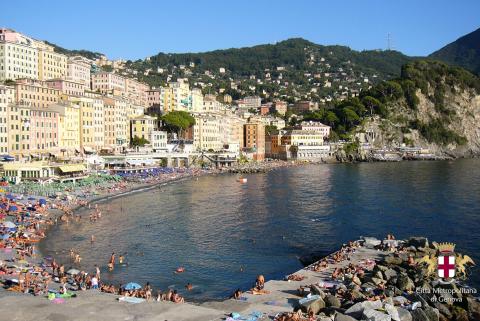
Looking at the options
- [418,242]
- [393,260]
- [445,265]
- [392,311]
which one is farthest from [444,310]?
[418,242]

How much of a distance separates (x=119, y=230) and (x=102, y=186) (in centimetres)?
2605

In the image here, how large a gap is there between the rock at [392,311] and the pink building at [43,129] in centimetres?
6815

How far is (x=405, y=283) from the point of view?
28500 millimetres

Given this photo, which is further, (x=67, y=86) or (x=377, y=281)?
(x=67, y=86)

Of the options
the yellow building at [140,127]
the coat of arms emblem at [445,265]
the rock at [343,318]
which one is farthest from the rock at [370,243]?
the yellow building at [140,127]

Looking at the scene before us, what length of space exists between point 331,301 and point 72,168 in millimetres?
58782

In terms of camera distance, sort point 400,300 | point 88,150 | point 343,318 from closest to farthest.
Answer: point 343,318
point 400,300
point 88,150

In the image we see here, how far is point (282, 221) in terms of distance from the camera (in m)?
53.9

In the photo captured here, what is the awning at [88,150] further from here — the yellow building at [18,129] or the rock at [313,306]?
the rock at [313,306]

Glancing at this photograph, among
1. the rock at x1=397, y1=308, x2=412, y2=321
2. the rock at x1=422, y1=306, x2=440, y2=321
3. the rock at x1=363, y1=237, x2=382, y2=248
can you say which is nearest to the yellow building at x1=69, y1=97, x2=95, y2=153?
the rock at x1=363, y1=237, x2=382, y2=248

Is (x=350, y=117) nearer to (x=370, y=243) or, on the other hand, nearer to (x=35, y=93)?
(x=35, y=93)

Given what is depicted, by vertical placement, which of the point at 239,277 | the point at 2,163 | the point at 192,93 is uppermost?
the point at 192,93

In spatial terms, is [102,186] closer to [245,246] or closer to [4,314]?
[245,246]

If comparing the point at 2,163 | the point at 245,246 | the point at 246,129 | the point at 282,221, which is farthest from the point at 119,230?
the point at 246,129
